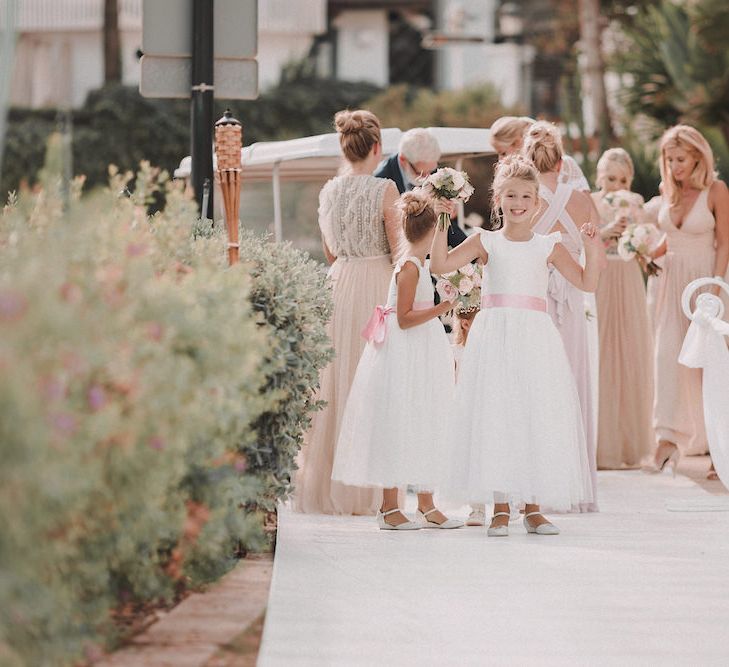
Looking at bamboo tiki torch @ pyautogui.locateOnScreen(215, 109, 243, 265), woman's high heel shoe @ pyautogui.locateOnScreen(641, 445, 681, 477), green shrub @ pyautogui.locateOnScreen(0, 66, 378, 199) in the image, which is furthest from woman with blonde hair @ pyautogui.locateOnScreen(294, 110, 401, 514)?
green shrub @ pyautogui.locateOnScreen(0, 66, 378, 199)

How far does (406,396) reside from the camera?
811 centimetres

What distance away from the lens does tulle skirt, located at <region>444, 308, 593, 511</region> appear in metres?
7.71

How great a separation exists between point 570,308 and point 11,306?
606cm

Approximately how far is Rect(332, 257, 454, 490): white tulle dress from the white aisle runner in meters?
0.31

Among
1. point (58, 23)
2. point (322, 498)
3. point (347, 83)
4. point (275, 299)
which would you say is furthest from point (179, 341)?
point (58, 23)

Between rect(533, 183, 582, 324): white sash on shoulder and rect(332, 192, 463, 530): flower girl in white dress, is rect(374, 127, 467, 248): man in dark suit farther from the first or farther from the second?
rect(332, 192, 463, 530): flower girl in white dress

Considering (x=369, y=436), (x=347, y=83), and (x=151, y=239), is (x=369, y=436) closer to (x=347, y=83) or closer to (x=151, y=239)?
(x=151, y=239)

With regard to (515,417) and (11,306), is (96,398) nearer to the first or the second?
(11,306)

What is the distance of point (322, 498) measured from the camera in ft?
28.8

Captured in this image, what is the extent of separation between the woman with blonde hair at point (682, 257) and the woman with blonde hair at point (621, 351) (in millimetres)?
334

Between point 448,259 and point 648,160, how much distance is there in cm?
1050

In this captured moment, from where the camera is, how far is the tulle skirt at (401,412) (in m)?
8.05

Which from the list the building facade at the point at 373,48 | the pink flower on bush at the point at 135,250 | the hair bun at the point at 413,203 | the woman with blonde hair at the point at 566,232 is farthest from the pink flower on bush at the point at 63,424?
the building facade at the point at 373,48

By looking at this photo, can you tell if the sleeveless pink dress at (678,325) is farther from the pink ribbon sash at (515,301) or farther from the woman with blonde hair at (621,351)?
the pink ribbon sash at (515,301)
